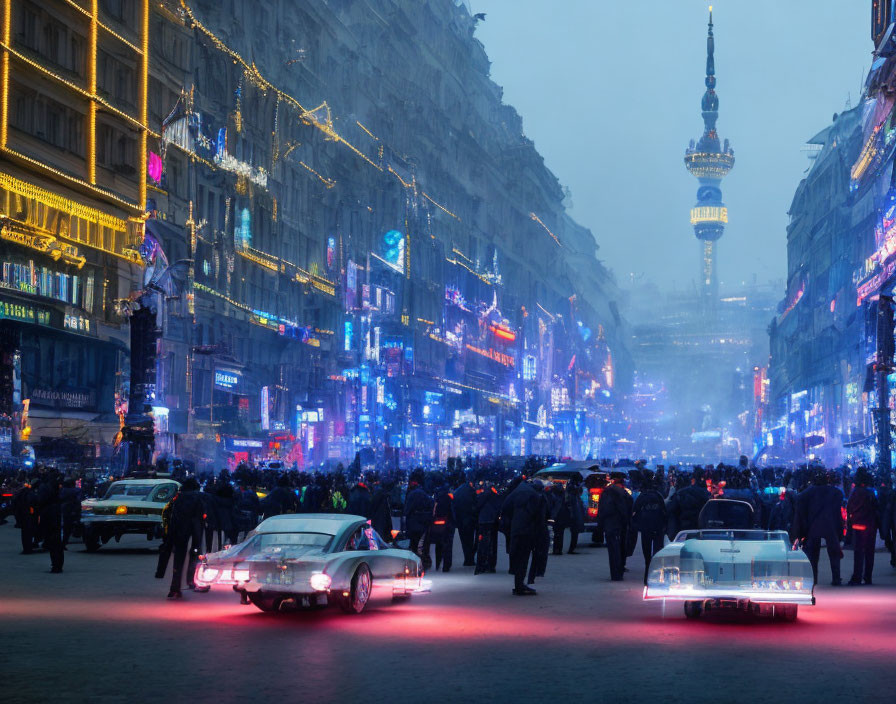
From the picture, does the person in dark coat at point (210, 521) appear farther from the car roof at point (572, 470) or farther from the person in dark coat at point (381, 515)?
the car roof at point (572, 470)

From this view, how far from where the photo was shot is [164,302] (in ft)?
195

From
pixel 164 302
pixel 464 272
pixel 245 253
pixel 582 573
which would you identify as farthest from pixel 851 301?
pixel 582 573

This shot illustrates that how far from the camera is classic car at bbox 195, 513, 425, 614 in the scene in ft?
50.2

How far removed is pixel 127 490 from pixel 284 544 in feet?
41.6

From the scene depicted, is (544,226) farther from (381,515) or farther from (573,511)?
(381,515)

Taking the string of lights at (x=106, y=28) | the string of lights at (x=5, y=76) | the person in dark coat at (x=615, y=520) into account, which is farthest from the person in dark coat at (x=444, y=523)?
the string of lights at (x=106, y=28)

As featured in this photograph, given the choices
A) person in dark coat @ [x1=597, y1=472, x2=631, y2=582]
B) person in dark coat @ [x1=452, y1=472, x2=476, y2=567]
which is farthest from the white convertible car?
A: person in dark coat @ [x1=452, y1=472, x2=476, y2=567]

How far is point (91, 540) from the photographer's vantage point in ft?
90.6

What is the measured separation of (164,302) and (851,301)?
214 feet

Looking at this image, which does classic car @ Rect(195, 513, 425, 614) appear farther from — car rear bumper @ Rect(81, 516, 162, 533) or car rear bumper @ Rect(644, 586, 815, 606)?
car rear bumper @ Rect(81, 516, 162, 533)

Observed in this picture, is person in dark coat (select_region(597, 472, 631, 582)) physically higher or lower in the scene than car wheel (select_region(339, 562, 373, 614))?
higher

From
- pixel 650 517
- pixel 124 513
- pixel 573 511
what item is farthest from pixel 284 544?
pixel 573 511

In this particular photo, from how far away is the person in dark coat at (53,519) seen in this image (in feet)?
70.5

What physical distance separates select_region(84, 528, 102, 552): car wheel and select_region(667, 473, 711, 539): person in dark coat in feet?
40.7
